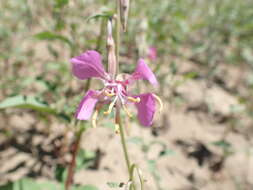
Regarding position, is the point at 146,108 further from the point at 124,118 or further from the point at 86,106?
the point at 124,118

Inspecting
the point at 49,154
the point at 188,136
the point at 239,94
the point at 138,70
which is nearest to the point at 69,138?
the point at 49,154

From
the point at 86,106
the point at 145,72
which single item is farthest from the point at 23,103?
the point at 145,72

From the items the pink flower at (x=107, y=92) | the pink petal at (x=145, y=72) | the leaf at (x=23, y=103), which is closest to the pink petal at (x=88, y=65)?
the pink flower at (x=107, y=92)

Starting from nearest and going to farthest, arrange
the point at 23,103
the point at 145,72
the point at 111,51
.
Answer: the point at 145,72
the point at 111,51
the point at 23,103

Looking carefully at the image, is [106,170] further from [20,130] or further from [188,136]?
[188,136]

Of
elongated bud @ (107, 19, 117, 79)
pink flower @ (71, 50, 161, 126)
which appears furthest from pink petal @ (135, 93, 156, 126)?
elongated bud @ (107, 19, 117, 79)

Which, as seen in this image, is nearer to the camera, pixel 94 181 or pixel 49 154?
pixel 94 181

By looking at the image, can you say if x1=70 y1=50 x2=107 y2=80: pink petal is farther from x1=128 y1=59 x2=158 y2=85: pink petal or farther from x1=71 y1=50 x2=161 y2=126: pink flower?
x1=128 y1=59 x2=158 y2=85: pink petal
